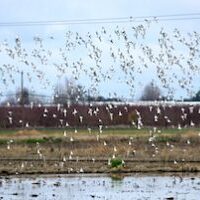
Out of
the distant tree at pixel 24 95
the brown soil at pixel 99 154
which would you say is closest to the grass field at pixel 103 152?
the brown soil at pixel 99 154

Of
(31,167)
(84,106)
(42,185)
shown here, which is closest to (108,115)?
(84,106)

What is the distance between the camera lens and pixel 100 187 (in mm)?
24062

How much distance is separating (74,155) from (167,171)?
30.1 ft

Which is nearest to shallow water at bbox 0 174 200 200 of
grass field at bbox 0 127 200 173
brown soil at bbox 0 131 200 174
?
brown soil at bbox 0 131 200 174

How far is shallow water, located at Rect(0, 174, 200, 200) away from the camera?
2155 cm

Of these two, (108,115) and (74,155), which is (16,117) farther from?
(74,155)

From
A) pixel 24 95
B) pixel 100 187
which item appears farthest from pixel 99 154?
pixel 24 95

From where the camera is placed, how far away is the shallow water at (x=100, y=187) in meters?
21.5

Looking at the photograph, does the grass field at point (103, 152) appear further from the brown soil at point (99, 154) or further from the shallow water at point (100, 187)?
the shallow water at point (100, 187)

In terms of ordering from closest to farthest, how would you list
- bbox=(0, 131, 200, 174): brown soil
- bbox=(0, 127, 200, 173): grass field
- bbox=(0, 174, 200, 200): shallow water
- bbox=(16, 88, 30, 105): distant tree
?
bbox=(0, 174, 200, 200): shallow water → bbox=(0, 131, 200, 174): brown soil → bbox=(0, 127, 200, 173): grass field → bbox=(16, 88, 30, 105): distant tree

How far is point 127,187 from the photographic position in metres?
24.0

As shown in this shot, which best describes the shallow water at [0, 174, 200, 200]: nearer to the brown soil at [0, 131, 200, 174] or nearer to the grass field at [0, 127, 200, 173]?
the brown soil at [0, 131, 200, 174]

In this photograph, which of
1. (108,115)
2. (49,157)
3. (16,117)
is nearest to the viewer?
(49,157)

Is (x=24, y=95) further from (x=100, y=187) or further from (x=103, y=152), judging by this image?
(x=100, y=187)
